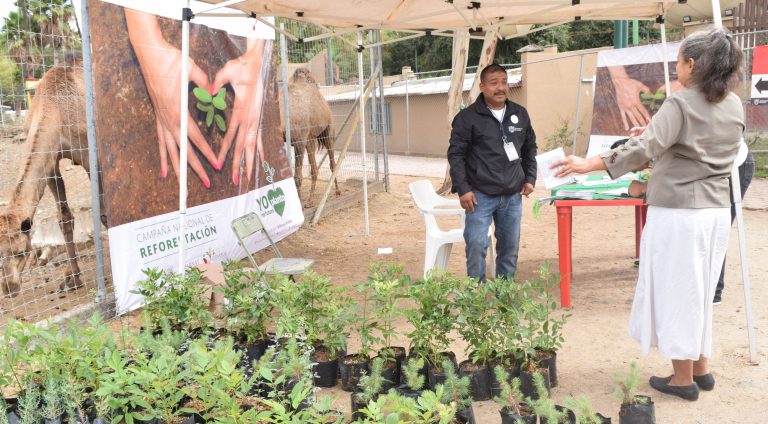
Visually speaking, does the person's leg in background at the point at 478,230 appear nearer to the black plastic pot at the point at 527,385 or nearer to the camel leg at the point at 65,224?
the black plastic pot at the point at 527,385

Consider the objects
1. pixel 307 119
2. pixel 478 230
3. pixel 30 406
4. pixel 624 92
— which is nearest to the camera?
pixel 30 406

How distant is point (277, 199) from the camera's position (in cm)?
828

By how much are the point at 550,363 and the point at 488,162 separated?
5.83 feet

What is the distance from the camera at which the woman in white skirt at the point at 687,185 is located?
127 inches

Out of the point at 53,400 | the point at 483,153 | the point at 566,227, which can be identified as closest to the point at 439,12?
the point at 483,153

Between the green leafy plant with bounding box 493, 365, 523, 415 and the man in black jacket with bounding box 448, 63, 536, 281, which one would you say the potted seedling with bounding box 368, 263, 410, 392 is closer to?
the green leafy plant with bounding box 493, 365, 523, 415

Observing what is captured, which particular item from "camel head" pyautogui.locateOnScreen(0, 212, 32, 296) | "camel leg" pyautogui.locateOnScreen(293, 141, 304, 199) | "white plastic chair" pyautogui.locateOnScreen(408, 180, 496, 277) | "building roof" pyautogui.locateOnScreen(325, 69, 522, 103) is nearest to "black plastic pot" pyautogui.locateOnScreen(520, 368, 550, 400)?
"white plastic chair" pyautogui.locateOnScreen(408, 180, 496, 277)

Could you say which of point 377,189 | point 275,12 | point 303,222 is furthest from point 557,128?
point 275,12

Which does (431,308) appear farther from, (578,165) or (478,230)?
(478,230)

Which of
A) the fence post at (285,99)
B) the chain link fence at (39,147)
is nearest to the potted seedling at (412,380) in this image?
the chain link fence at (39,147)

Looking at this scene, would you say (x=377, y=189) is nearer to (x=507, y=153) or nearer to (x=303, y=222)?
(x=303, y=222)

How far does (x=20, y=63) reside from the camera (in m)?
5.12

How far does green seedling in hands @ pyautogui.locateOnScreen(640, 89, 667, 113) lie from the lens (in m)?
11.1

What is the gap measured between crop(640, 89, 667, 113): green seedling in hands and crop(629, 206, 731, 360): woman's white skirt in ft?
27.4
